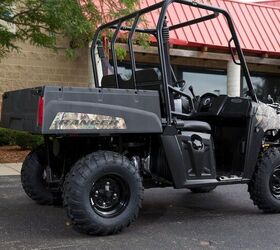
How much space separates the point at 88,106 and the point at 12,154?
766cm

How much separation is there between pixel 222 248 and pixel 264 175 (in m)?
1.61

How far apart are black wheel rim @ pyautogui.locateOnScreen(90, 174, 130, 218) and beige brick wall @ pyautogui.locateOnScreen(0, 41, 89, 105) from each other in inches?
390

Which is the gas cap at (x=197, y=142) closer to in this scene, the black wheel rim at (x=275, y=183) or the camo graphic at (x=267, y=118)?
the camo graphic at (x=267, y=118)

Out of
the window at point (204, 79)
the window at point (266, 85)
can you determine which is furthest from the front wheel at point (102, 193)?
the window at point (266, 85)

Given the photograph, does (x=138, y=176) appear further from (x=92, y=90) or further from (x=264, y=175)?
(x=264, y=175)

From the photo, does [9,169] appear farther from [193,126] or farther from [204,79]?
[204,79]

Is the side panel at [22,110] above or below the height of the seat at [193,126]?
above

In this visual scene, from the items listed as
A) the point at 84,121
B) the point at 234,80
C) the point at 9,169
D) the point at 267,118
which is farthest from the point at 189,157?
the point at 234,80

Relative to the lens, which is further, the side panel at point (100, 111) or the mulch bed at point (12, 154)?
the mulch bed at point (12, 154)

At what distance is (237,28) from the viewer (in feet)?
52.4

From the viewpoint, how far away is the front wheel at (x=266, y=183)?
20.1 feet

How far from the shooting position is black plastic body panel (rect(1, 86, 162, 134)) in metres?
4.81

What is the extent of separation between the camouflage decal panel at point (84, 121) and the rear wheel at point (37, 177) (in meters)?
1.63

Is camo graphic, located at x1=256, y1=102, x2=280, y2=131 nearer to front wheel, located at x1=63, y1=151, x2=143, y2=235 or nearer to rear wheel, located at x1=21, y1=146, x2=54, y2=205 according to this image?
front wheel, located at x1=63, y1=151, x2=143, y2=235
